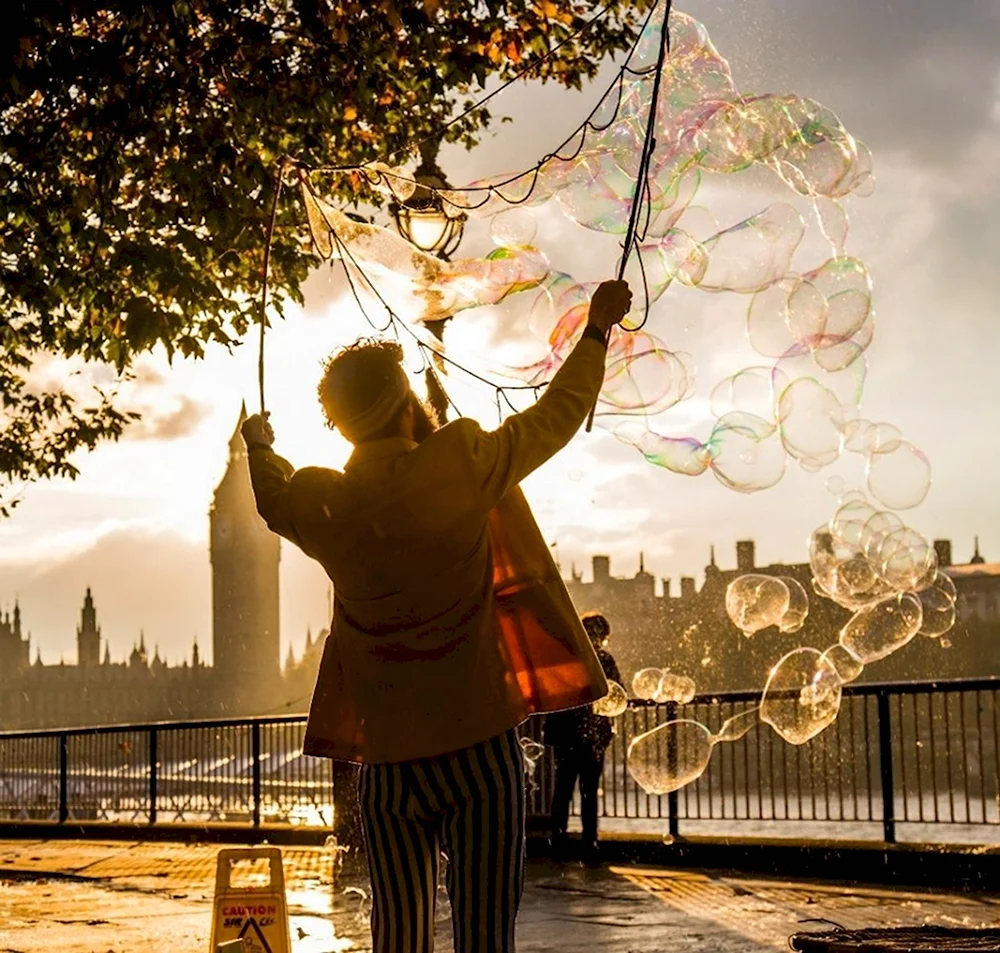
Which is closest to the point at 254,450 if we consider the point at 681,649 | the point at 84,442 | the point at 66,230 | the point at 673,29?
the point at 673,29

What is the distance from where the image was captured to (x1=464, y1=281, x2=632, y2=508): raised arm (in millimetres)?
3385

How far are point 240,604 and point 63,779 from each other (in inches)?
5950

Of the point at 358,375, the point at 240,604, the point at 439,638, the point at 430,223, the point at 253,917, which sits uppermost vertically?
the point at 240,604

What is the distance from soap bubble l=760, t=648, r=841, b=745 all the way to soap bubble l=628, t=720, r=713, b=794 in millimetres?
440

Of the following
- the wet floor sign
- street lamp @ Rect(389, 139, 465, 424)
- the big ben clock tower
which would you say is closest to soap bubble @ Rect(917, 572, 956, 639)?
street lamp @ Rect(389, 139, 465, 424)

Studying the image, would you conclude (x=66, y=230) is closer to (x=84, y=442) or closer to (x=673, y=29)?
(x=673, y=29)

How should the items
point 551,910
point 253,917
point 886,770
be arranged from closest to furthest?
point 253,917 → point 551,910 → point 886,770

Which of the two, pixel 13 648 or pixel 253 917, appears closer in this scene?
pixel 253 917

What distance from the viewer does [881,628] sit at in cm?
922

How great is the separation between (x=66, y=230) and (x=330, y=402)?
23.2 ft

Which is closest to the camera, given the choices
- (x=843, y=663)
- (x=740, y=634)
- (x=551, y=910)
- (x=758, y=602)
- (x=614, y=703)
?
(x=551, y=910)

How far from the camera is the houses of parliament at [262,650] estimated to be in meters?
88.4

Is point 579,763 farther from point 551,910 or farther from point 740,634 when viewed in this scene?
point 740,634

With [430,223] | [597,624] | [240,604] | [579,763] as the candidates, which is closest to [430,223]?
[430,223]
